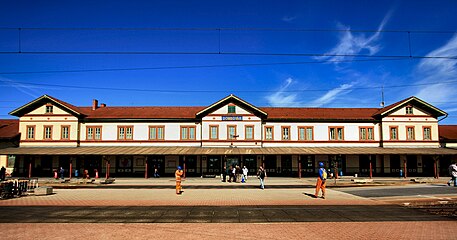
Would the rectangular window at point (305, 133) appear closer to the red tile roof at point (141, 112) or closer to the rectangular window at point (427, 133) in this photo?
the red tile roof at point (141, 112)

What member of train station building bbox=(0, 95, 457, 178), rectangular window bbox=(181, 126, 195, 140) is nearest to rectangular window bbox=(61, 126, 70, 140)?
train station building bbox=(0, 95, 457, 178)

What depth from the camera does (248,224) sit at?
9.71m

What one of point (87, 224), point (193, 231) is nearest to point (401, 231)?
point (193, 231)

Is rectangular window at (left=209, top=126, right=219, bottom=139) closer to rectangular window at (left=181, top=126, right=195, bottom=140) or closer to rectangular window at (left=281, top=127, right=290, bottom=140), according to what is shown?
rectangular window at (left=181, top=126, right=195, bottom=140)

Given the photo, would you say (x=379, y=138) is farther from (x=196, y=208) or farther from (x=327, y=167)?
(x=196, y=208)

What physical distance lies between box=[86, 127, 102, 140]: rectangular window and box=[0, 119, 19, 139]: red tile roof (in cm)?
742

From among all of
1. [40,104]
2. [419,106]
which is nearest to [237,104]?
[419,106]

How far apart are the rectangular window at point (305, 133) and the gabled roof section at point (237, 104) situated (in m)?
4.45

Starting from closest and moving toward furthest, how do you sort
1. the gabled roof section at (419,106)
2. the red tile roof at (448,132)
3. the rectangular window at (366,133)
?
the gabled roof section at (419,106) < the rectangular window at (366,133) < the red tile roof at (448,132)

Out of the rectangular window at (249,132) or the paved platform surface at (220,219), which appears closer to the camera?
the paved platform surface at (220,219)

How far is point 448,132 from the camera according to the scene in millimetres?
36781

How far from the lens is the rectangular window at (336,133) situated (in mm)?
34000

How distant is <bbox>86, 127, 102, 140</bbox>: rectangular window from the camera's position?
3366cm

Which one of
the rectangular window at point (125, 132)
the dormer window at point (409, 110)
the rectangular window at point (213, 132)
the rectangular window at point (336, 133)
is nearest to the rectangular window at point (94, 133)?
the rectangular window at point (125, 132)
